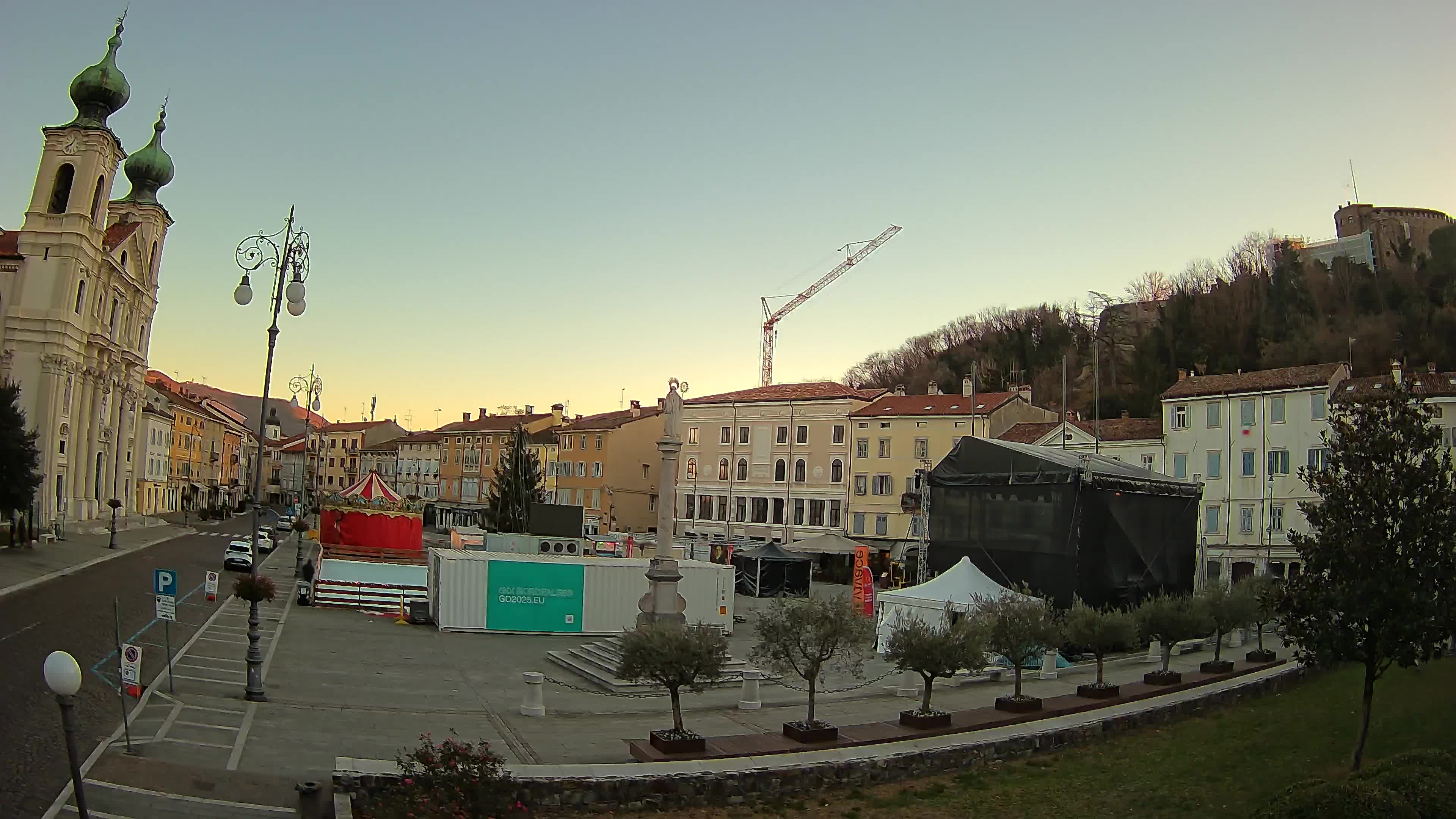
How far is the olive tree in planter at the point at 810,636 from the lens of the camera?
1577 cm

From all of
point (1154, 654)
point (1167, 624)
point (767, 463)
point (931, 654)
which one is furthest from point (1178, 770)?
point (767, 463)

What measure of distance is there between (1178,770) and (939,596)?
1190 cm

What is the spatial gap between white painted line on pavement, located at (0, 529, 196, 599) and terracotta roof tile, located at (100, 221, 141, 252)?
21809mm

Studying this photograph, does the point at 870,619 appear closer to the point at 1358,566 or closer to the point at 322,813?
the point at 1358,566

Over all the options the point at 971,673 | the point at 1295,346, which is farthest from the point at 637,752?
the point at 1295,346

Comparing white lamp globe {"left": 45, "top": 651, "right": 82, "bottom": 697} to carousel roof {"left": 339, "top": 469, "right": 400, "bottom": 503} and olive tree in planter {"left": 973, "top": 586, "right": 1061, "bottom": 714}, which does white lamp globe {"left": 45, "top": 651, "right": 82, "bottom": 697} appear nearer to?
olive tree in planter {"left": 973, "top": 586, "right": 1061, "bottom": 714}

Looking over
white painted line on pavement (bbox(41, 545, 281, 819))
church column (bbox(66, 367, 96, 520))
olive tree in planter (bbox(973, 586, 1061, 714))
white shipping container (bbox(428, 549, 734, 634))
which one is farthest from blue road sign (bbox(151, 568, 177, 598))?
church column (bbox(66, 367, 96, 520))

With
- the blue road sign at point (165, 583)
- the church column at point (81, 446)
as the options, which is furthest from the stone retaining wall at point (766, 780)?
the church column at point (81, 446)

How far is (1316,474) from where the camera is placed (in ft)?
48.3

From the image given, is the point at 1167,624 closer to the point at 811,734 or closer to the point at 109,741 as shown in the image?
the point at 811,734

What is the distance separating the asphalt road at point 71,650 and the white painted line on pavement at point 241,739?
1661mm

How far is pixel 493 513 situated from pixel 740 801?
54184mm

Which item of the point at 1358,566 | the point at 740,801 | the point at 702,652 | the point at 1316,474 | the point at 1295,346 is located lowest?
the point at 740,801

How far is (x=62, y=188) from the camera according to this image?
5553 centimetres
